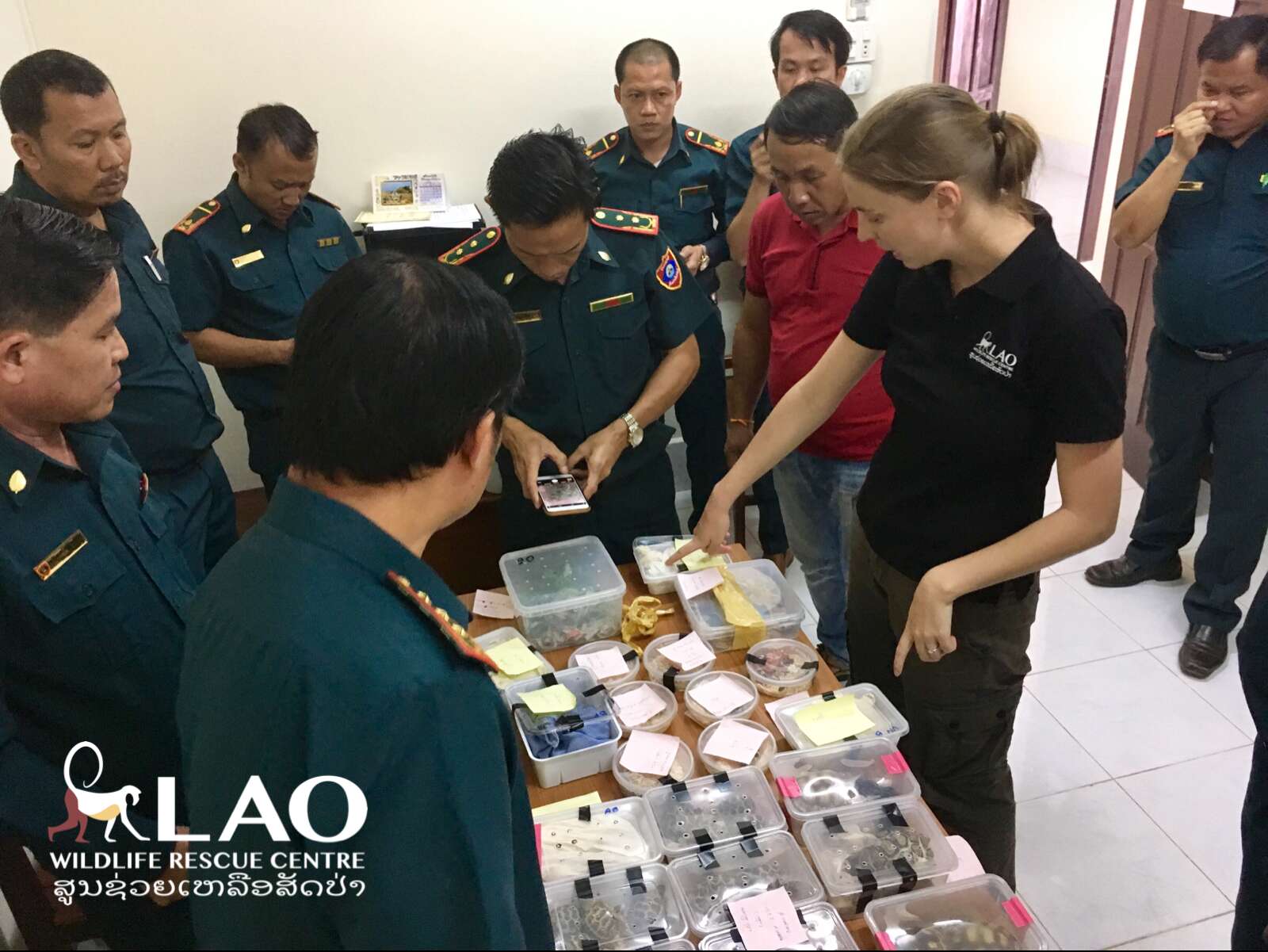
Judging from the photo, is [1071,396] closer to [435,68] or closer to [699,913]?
[699,913]

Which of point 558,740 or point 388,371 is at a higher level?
point 388,371

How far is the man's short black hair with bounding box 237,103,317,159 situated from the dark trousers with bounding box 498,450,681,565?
3.83ft

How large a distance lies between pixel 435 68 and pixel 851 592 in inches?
100

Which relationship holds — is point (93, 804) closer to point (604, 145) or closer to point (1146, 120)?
point (604, 145)

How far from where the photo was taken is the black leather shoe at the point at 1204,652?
289 centimetres

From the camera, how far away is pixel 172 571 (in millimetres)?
1632

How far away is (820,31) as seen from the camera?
10.3ft

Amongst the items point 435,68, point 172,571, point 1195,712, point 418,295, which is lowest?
point 1195,712

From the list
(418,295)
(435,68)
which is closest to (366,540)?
(418,295)

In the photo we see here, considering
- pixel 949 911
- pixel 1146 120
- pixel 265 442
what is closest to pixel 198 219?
pixel 265 442

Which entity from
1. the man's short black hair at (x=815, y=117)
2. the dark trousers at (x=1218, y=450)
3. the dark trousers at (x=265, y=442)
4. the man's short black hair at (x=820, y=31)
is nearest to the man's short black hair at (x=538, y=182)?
the man's short black hair at (x=815, y=117)

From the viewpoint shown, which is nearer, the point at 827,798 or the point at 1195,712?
the point at 827,798

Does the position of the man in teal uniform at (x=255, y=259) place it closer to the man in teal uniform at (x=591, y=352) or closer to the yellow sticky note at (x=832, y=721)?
the man in teal uniform at (x=591, y=352)

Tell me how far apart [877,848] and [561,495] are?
3.30 ft
